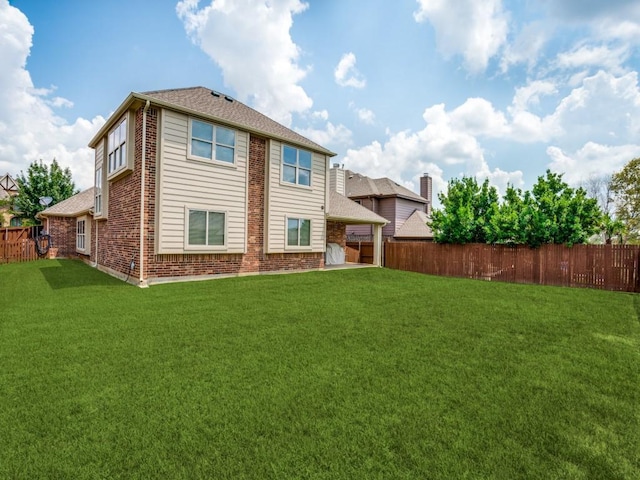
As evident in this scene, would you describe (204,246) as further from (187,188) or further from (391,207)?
(391,207)

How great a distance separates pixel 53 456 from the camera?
2189 mm

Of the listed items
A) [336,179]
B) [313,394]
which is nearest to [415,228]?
[336,179]

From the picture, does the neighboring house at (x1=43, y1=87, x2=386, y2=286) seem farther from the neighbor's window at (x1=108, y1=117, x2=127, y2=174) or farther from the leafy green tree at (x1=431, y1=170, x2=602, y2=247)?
the leafy green tree at (x1=431, y1=170, x2=602, y2=247)

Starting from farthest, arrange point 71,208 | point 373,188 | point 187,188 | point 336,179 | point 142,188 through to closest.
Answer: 1. point 373,188
2. point 336,179
3. point 71,208
4. point 187,188
5. point 142,188

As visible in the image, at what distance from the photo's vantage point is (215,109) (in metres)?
11.1

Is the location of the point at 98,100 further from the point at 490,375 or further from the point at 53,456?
the point at 490,375

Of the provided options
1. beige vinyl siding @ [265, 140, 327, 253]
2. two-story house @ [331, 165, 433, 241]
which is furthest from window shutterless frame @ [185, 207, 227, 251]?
two-story house @ [331, 165, 433, 241]

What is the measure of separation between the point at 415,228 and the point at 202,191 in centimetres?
1847

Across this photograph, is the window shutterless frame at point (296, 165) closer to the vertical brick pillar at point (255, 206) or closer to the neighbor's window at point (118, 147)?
the vertical brick pillar at point (255, 206)

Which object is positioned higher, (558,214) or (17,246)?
(558,214)

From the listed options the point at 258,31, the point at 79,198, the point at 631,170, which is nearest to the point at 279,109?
the point at 258,31

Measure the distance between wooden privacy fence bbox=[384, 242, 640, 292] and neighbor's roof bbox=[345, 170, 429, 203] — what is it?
9.38 meters

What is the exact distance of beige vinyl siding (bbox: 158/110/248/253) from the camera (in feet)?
31.3

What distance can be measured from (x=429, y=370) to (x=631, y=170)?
29086 millimetres
